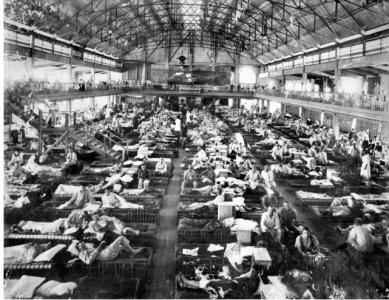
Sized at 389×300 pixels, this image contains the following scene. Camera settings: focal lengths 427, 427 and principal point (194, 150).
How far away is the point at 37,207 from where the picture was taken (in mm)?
10922

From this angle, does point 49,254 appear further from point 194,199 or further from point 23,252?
point 194,199

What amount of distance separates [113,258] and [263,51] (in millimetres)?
43231

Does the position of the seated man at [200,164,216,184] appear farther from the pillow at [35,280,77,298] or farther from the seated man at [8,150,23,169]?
the pillow at [35,280,77,298]

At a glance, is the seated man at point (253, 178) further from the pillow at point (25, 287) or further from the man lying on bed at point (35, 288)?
the pillow at point (25, 287)

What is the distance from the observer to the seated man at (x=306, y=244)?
8823 mm

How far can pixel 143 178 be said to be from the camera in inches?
563

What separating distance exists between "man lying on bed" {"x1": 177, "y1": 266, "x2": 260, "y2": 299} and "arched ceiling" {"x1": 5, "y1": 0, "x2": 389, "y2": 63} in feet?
19.1

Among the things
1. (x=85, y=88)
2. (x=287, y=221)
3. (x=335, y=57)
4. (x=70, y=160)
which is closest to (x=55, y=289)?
(x=287, y=221)

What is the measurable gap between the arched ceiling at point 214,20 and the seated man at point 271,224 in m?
6.67

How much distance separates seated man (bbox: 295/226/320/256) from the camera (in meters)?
8.82

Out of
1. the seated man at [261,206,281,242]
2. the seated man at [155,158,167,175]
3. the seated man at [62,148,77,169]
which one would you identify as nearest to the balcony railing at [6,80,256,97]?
the seated man at [62,148,77,169]

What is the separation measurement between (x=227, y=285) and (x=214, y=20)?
3988cm

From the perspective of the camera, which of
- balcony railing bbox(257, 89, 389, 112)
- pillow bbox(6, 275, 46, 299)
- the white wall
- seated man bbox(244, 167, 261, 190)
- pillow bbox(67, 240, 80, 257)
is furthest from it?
the white wall

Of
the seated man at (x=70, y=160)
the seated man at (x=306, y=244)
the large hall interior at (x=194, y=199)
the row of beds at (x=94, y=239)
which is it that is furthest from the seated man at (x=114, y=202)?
the seated man at (x=70, y=160)
